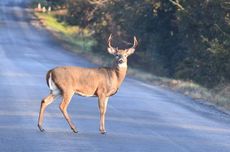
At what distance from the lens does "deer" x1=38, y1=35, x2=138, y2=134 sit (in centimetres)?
1412

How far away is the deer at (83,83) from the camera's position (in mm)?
14125

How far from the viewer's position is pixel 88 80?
1437cm

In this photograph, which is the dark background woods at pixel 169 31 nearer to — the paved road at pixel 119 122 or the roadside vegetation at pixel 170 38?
the roadside vegetation at pixel 170 38

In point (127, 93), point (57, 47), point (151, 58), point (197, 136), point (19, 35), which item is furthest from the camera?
point (19, 35)

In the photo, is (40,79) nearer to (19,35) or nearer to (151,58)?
(151,58)

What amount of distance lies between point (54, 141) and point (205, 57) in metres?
18.8

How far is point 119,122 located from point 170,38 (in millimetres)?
22905

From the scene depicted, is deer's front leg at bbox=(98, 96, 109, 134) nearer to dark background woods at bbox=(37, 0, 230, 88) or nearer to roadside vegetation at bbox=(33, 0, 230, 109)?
roadside vegetation at bbox=(33, 0, 230, 109)

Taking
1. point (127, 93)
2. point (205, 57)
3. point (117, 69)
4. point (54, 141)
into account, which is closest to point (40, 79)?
point (127, 93)

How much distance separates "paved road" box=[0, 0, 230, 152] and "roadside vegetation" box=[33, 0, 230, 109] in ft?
7.14

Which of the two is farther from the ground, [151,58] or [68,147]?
[68,147]

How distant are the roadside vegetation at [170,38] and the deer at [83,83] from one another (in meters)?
7.18

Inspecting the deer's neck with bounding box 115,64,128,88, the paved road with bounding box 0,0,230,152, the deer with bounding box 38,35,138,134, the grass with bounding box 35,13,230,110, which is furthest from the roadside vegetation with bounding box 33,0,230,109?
the deer with bounding box 38,35,138,134

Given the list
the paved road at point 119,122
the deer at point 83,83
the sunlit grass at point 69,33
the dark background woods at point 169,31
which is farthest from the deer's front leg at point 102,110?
the sunlit grass at point 69,33
